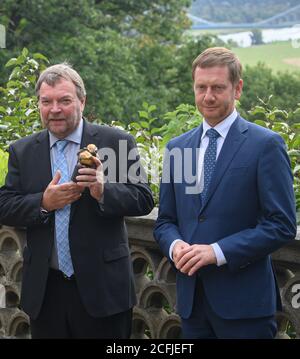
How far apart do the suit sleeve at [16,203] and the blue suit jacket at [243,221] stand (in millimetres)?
688

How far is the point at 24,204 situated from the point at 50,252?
0.28 metres

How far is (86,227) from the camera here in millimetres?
3773

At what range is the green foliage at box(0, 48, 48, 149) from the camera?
580 centimetres

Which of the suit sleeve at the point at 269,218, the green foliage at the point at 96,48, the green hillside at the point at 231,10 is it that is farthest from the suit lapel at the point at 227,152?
the green hillside at the point at 231,10

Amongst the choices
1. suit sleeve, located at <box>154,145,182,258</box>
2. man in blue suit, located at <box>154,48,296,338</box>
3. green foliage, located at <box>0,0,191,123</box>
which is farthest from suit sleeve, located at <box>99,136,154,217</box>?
green foliage, located at <box>0,0,191,123</box>

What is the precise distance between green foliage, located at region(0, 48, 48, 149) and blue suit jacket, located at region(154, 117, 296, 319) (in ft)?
8.51

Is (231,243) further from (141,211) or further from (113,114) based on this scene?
(113,114)

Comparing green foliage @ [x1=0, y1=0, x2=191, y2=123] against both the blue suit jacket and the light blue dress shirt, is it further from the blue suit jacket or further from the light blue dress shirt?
the blue suit jacket

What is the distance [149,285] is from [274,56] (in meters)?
42.7

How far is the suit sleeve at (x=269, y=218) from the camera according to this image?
3178 mm

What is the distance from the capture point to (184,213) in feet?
11.3

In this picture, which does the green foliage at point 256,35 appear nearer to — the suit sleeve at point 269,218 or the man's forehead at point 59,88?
the man's forehead at point 59,88

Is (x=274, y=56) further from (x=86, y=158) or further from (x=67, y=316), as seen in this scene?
(x=86, y=158)

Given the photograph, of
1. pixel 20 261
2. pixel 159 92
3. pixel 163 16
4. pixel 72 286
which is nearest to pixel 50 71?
pixel 72 286
